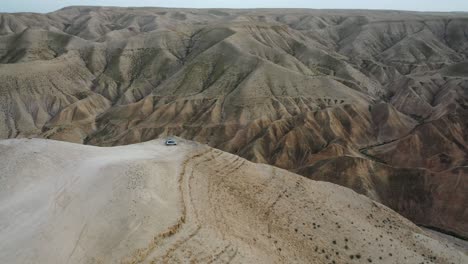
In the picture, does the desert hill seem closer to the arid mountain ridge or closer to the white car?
the white car

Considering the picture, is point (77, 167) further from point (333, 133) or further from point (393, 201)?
point (333, 133)

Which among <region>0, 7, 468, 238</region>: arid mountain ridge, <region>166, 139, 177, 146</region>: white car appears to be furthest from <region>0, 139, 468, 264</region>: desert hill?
<region>0, 7, 468, 238</region>: arid mountain ridge

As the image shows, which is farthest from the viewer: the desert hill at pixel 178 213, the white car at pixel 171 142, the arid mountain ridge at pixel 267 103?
the arid mountain ridge at pixel 267 103

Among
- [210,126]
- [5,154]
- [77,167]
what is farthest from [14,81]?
[77,167]

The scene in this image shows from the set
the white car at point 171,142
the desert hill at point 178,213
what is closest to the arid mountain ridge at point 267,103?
the desert hill at point 178,213

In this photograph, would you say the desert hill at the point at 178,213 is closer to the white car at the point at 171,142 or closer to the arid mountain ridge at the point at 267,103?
the white car at the point at 171,142

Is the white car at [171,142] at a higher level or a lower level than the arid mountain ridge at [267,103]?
higher

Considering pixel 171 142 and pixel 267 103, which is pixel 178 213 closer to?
pixel 171 142
